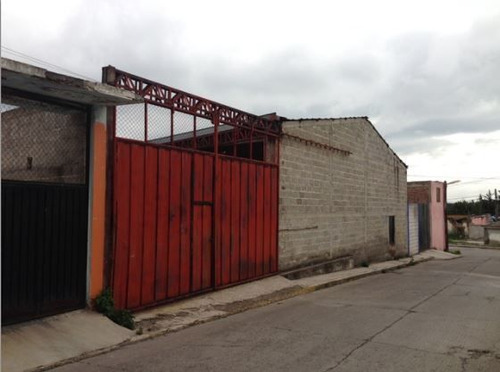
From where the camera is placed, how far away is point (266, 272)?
1301cm

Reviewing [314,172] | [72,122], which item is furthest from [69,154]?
[314,172]

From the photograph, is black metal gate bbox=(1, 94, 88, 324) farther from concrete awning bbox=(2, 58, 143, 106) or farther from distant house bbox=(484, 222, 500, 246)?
distant house bbox=(484, 222, 500, 246)

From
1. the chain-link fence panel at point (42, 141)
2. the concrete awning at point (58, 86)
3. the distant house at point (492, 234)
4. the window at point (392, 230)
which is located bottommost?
the distant house at point (492, 234)

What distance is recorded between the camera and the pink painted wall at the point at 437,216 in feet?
104

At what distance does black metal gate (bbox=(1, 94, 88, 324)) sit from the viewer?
6852 millimetres

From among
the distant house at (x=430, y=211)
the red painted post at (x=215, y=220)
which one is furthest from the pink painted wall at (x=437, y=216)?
the red painted post at (x=215, y=220)

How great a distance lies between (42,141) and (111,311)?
9.72 ft

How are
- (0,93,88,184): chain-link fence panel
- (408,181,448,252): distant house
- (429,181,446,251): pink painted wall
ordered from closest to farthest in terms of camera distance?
(0,93,88,184): chain-link fence panel < (408,181,448,252): distant house < (429,181,446,251): pink painted wall

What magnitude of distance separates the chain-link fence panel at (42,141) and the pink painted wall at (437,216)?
1088 inches

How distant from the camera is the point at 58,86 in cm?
698

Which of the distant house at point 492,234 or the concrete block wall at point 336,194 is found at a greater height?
the concrete block wall at point 336,194

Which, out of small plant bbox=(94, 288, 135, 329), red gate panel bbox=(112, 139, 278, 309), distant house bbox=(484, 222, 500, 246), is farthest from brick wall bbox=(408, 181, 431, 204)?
small plant bbox=(94, 288, 135, 329)

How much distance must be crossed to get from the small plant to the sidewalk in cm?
14

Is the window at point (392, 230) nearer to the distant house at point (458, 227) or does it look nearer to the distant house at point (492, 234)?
the distant house at point (492, 234)
